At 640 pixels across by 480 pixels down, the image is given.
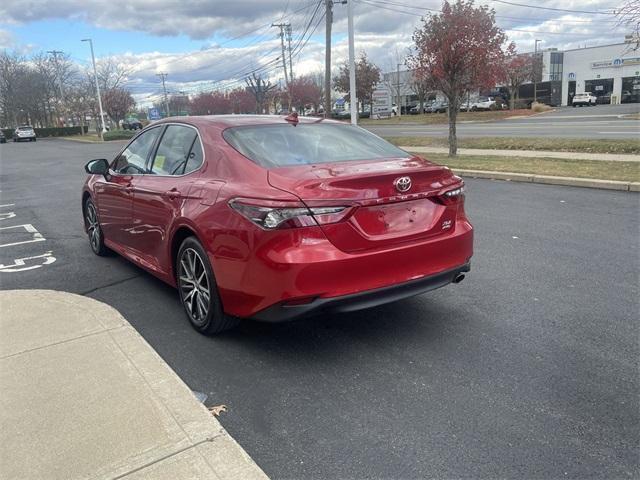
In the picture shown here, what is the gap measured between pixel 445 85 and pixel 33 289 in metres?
14.5

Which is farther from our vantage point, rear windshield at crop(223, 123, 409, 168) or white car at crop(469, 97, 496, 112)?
white car at crop(469, 97, 496, 112)

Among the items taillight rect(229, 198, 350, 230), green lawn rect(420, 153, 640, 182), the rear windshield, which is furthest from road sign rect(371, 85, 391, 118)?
taillight rect(229, 198, 350, 230)

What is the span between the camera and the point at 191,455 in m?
2.59

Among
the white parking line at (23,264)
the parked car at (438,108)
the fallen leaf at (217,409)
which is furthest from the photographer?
the parked car at (438,108)

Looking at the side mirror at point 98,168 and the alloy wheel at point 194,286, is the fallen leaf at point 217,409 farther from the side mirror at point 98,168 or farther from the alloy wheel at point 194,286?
the side mirror at point 98,168

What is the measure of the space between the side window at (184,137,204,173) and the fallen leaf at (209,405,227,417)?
71.8 inches

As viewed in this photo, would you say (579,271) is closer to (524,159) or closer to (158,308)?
(158,308)

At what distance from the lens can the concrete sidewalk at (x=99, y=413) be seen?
99.5 inches

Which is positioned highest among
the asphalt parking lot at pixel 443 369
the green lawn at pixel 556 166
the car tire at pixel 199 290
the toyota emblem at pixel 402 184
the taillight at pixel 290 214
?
the toyota emblem at pixel 402 184

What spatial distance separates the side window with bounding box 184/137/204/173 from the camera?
13.6 ft

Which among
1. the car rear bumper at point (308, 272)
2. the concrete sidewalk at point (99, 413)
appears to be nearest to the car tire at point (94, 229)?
the concrete sidewalk at point (99, 413)

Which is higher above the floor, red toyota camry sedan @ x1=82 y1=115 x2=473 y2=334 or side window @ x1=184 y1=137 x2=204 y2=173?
side window @ x1=184 y1=137 x2=204 y2=173

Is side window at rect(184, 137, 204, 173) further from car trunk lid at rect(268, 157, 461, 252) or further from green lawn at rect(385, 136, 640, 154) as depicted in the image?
green lawn at rect(385, 136, 640, 154)

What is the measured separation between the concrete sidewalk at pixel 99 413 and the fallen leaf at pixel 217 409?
0.31 feet
